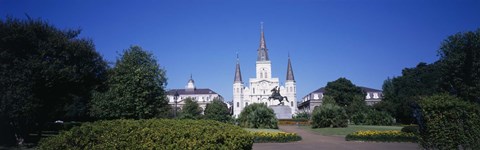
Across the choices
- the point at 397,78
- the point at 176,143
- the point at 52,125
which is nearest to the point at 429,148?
the point at 176,143

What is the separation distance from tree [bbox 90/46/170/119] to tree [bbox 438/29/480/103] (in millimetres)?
34323

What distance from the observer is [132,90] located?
33.7 meters

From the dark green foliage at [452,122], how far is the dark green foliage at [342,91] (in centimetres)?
7603

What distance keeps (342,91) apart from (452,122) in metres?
79.0

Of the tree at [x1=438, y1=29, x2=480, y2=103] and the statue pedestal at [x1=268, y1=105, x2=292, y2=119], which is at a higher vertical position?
the tree at [x1=438, y1=29, x2=480, y2=103]

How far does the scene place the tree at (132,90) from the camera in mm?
32625

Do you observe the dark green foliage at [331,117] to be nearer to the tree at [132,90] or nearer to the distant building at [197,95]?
the tree at [132,90]

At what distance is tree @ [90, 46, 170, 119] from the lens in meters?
32.6

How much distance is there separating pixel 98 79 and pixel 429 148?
2858cm

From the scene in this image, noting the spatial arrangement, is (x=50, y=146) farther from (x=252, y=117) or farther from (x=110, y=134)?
(x=252, y=117)

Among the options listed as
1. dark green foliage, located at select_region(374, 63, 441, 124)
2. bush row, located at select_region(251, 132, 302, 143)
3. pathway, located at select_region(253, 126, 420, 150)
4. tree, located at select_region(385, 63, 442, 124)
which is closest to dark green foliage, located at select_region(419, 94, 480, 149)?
pathway, located at select_region(253, 126, 420, 150)

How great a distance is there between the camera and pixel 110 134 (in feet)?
29.7

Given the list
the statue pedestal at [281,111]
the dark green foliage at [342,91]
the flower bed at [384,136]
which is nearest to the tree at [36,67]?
the flower bed at [384,136]

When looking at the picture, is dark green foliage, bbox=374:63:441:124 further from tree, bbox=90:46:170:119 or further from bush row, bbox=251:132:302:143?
tree, bbox=90:46:170:119
